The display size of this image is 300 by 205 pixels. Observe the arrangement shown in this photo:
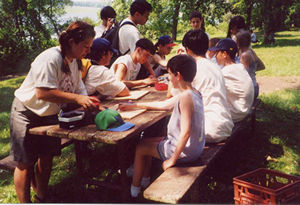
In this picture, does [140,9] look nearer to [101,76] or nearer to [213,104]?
[101,76]

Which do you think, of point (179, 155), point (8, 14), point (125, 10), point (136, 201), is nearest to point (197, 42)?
point (179, 155)

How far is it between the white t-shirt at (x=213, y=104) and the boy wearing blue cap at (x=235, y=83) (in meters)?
0.67

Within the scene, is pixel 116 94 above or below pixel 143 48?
below

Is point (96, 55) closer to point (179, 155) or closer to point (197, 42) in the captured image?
point (197, 42)

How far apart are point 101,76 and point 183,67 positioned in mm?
1099

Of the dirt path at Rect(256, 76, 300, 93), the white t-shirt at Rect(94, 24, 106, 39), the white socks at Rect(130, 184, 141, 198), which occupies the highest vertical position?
the white t-shirt at Rect(94, 24, 106, 39)

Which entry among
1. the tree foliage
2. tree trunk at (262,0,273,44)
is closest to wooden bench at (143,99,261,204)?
the tree foliage

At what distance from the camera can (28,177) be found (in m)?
2.63

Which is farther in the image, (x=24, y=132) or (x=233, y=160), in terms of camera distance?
(x=233, y=160)

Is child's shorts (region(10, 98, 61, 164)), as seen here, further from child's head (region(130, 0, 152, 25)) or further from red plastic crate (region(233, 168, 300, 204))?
child's head (region(130, 0, 152, 25))

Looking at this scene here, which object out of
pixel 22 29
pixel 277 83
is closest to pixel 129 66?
pixel 277 83

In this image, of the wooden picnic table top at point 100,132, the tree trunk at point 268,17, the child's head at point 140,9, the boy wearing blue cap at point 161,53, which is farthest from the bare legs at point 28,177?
→ the tree trunk at point 268,17

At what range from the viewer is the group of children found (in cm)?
239

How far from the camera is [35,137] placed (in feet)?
8.55
